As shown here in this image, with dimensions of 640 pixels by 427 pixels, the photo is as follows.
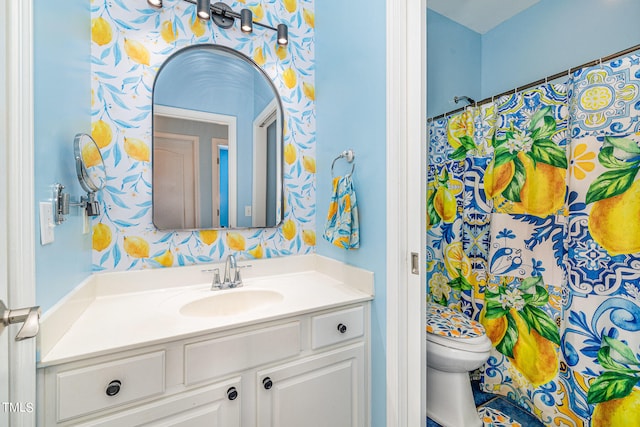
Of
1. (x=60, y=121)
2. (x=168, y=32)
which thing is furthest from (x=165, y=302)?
(x=168, y=32)

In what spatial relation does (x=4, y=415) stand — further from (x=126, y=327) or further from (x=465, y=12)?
(x=465, y=12)

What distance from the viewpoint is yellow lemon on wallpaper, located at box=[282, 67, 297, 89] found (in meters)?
1.60

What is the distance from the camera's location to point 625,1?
158 centimetres

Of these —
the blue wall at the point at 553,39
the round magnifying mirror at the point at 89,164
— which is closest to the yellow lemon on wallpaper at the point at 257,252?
the round magnifying mirror at the point at 89,164

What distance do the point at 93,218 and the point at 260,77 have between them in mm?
1081

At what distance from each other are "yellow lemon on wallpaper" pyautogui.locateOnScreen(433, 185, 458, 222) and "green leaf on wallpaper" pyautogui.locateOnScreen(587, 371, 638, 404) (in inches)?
40.3

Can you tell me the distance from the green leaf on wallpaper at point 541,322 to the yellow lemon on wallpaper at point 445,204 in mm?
672

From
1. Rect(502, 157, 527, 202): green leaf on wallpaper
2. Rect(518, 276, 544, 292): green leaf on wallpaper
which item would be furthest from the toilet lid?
Rect(502, 157, 527, 202): green leaf on wallpaper

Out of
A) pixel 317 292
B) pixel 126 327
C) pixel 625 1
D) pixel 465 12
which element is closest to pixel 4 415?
pixel 126 327

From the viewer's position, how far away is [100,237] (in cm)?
120

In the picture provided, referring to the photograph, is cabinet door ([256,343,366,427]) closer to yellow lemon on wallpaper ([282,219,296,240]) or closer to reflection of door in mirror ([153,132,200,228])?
yellow lemon on wallpaper ([282,219,296,240])

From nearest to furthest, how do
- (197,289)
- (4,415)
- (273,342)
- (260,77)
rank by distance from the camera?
(4,415), (273,342), (197,289), (260,77)

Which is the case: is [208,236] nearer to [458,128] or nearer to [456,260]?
[456,260]

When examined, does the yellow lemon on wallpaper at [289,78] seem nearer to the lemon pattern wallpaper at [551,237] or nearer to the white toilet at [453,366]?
the lemon pattern wallpaper at [551,237]
